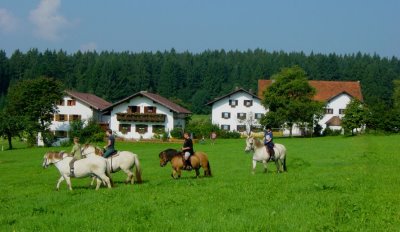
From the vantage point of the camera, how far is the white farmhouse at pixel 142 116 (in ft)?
293

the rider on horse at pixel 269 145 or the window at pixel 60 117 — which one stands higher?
the window at pixel 60 117

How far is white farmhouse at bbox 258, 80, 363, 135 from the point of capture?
327ft

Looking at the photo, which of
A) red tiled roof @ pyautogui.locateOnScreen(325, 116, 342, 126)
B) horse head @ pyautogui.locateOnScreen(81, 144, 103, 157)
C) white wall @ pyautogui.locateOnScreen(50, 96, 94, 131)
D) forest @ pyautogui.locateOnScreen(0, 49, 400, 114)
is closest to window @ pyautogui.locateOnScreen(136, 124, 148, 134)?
white wall @ pyautogui.locateOnScreen(50, 96, 94, 131)

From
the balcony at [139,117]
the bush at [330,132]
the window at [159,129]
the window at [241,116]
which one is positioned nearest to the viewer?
the bush at [330,132]

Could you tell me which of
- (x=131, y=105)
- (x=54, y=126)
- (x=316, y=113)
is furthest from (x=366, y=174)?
(x=54, y=126)

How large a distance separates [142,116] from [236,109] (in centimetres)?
2036

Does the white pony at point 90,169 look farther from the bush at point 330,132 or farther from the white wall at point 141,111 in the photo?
the bush at point 330,132

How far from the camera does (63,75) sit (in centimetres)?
18875

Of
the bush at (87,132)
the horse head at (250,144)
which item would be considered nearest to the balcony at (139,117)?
the bush at (87,132)

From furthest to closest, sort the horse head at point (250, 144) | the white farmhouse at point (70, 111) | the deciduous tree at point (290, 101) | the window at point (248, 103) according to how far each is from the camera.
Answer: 1. the window at point (248, 103)
2. the white farmhouse at point (70, 111)
3. the deciduous tree at point (290, 101)
4. the horse head at point (250, 144)

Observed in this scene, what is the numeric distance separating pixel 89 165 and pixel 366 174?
10.6 meters

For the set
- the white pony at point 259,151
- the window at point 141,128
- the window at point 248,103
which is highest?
the window at point 248,103

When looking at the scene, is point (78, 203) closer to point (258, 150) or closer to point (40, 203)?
point (40, 203)

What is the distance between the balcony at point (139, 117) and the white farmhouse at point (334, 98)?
718 inches
